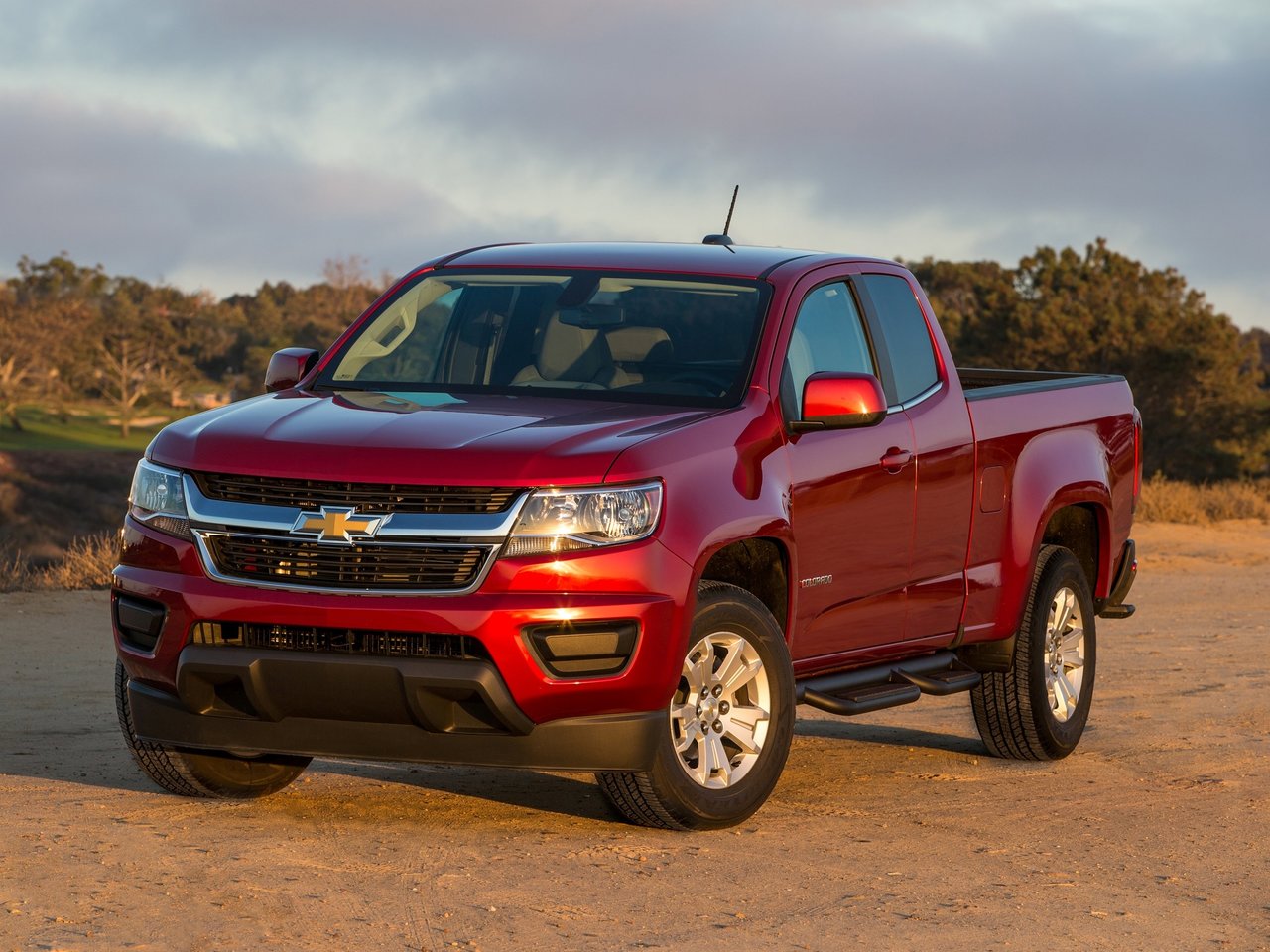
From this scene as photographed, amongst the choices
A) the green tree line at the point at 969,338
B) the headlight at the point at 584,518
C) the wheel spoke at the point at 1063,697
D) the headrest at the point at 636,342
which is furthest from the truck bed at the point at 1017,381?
the green tree line at the point at 969,338

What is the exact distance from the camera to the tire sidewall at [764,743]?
6.50m

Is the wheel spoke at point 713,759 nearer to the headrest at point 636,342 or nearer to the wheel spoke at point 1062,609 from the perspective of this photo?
the headrest at point 636,342

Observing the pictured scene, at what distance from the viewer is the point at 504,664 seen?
6.08 m

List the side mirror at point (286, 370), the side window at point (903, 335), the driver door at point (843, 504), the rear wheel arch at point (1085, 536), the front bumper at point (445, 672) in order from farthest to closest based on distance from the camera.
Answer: the rear wheel arch at point (1085, 536)
the side window at point (903, 335)
the side mirror at point (286, 370)
the driver door at point (843, 504)
the front bumper at point (445, 672)

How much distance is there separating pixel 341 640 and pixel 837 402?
76.7 inches

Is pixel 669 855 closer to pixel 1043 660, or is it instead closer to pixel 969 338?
pixel 1043 660

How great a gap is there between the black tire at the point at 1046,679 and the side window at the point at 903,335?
1.18m

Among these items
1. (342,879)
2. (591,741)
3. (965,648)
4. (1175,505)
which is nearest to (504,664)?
(591,741)

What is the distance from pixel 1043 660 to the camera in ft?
28.8

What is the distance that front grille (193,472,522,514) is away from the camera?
20.1ft

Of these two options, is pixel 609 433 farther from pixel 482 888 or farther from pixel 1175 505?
pixel 1175 505

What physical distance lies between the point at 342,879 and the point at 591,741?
2.84 feet

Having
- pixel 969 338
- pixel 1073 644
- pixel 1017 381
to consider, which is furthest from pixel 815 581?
pixel 969 338

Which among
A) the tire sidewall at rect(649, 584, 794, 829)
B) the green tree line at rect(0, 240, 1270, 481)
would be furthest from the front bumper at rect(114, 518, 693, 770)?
the green tree line at rect(0, 240, 1270, 481)
